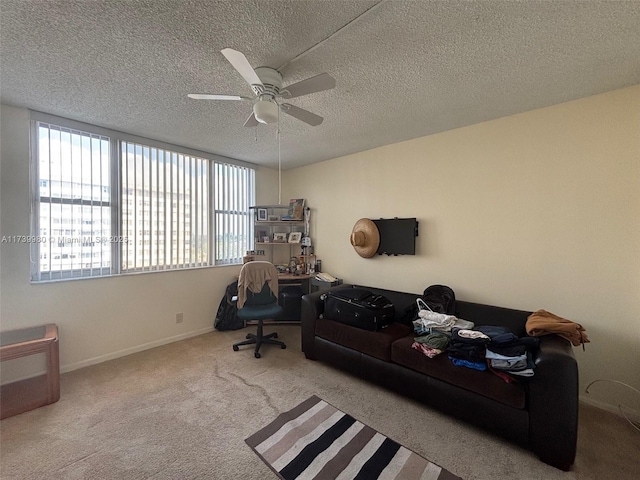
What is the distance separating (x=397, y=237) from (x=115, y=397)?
10.6 feet

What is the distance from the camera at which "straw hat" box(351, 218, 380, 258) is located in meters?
3.39

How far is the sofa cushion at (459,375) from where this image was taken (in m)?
1.70

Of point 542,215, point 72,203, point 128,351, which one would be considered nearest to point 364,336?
point 542,215

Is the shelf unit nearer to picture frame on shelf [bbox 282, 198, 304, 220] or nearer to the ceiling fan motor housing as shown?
picture frame on shelf [bbox 282, 198, 304, 220]

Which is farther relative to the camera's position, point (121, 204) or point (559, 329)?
point (121, 204)

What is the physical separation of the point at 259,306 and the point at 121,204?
79.5 inches

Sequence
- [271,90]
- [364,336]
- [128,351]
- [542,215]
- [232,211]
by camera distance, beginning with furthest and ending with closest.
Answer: [232,211] → [128,351] → [364,336] → [542,215] → [271,90]

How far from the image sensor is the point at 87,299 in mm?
2752

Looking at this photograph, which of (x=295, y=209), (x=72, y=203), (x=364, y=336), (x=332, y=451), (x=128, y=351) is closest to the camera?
(x=332, y=451)

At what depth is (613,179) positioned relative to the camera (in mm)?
2061

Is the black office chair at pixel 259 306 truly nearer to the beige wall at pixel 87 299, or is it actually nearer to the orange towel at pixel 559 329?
Answer: the beige wall at pixel 87 299

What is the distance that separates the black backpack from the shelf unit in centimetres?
204

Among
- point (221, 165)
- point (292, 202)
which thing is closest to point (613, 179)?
point (292, 202)

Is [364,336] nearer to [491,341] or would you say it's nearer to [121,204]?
[491,341]
